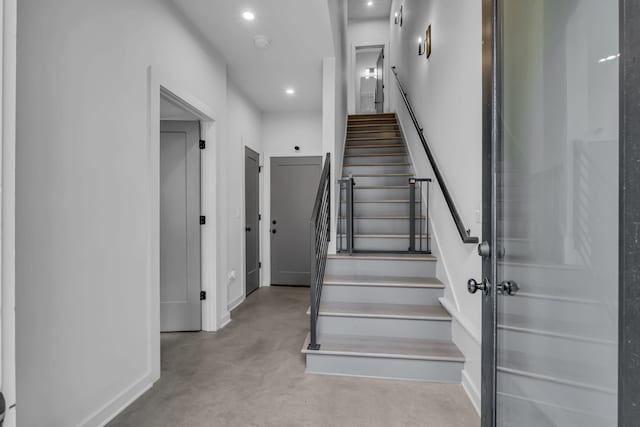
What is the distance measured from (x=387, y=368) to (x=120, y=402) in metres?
1.64

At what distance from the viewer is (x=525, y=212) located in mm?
1008

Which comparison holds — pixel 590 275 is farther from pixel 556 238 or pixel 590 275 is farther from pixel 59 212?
pixel 59 212

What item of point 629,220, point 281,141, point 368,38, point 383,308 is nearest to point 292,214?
point 281,141

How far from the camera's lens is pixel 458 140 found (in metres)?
2.27

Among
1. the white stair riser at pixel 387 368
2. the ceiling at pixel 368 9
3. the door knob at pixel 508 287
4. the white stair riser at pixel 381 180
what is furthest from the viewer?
the ceiling at pixel 368 9

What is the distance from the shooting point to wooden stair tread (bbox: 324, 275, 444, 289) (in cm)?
266

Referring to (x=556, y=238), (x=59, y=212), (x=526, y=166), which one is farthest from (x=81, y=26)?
(x=556, y=238)

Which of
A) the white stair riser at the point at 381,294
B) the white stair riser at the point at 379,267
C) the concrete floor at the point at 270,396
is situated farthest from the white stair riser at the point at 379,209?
the concrete floor at the point at 270,396


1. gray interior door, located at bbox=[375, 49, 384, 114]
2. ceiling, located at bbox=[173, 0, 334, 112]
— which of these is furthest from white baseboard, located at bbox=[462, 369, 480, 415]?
gray interior door, located at bbox=[375, 49, 384, 114]

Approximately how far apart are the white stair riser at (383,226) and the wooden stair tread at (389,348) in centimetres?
137

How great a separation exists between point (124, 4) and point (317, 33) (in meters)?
1.54

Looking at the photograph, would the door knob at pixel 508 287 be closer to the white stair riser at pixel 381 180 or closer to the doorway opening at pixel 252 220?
the white stair riser at pixel 381 180

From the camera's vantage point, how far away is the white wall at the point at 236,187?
152 inches

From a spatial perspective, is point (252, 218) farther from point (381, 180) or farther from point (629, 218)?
point (629, 218)
